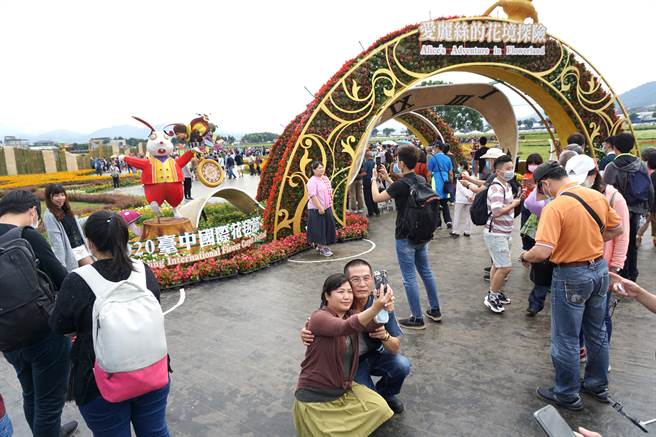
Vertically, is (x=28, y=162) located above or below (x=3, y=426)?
above

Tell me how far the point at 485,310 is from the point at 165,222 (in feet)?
20.4

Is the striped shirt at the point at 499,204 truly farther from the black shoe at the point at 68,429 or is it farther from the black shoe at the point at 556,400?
the black shoe at the point at 68,429

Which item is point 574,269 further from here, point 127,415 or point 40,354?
point 40,354

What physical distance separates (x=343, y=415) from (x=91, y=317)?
1587 millimetres

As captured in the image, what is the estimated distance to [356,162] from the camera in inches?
346

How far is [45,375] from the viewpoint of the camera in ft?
8.68

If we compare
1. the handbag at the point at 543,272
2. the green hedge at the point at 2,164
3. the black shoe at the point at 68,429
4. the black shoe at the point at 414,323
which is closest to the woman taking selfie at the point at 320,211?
the black shoe at the point at 414,323

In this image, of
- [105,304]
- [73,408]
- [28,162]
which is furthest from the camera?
[28,162]

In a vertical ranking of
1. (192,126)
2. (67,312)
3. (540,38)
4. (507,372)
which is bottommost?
(507,372)

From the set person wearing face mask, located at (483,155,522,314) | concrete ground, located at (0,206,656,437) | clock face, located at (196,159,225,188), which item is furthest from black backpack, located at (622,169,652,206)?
clock face, located at (196,159,225,188)

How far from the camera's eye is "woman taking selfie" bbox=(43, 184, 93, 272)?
4.11 meters

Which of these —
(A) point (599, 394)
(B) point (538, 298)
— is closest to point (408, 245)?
(B) point (538, 298)

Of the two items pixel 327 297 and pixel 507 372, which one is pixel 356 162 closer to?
pixel 507 372

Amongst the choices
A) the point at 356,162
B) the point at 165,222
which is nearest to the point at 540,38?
the point at 356,162
